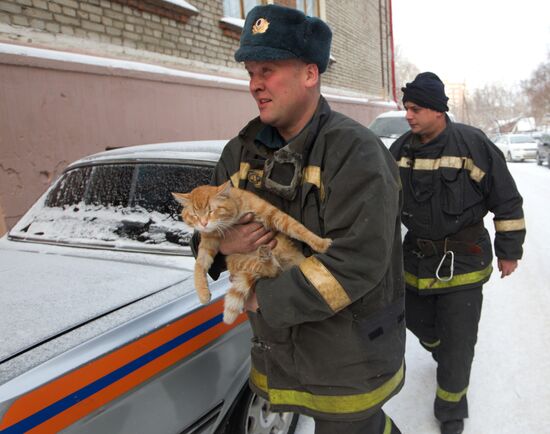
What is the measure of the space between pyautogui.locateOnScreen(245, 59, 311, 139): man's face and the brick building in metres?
4.24

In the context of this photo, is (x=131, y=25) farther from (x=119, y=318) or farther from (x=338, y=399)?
(x=338, y=399)

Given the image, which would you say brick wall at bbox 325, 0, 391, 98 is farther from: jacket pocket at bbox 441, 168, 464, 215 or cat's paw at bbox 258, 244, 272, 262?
cat's paw at bbox 258, 244, 272, 262

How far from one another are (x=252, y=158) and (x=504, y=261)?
1690 mm

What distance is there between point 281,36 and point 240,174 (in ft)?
1.69

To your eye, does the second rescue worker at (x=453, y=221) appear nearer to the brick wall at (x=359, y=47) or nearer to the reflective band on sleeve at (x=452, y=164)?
the reflective band on sleeve at (x=452, y=164)

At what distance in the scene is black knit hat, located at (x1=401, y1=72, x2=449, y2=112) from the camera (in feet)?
7.36

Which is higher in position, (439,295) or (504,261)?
(504,261)

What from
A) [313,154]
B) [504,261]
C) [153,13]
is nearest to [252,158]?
[313,154]

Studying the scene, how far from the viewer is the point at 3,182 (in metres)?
4.45

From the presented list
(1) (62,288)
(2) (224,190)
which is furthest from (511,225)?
(1) (62,288)

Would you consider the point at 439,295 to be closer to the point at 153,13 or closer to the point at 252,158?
the point at 252,158

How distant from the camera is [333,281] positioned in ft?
3.77

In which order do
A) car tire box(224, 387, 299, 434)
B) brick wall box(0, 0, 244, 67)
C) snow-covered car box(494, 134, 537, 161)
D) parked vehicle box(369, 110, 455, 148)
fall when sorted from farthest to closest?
snow-covered car box(494, 134, 537, 161) < parked vehicle box(369, 110, 455, 148) < brick wall box(0, 0, 244, 67) < car tire box(224, 387, 299, 434)

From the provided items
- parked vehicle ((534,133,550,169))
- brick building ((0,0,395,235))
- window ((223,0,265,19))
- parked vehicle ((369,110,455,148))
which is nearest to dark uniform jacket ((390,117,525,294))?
brick building ((0,0,395,235))
